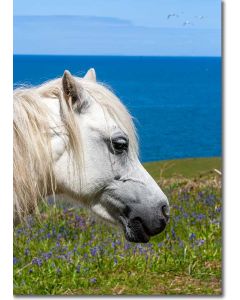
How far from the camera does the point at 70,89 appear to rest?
320cm

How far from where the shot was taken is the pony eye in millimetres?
3284

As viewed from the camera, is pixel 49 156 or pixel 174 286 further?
pixel 174 286

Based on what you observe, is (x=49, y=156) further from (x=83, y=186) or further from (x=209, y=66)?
(x=209, y=66)

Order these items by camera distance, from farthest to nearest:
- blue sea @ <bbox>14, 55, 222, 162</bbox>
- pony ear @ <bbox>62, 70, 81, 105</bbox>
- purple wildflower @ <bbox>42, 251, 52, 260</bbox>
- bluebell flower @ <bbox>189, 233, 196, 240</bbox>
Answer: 1. bluebell flower @ <bbox>189, 233, 196, 240</bbox>
2. purple wildflower @ <bbox>42, 251, 52, 260</bbox>
3. blue sea @ <bbox>14, 55, 222, 162</bbox>
4. pony ear @ <bbox>62, 70, 81, 105</bbox>

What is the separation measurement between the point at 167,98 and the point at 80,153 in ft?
4.24

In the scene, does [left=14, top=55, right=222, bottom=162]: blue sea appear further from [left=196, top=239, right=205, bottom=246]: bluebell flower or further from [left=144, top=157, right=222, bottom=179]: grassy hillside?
[left=144, top=157, right=222, bottom=179]: grassy hillside

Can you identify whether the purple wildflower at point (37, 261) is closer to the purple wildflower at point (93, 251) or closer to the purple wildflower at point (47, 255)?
the purple wildflower at point (47, 255)

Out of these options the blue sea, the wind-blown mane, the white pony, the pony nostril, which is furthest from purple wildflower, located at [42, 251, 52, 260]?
the pony nostril

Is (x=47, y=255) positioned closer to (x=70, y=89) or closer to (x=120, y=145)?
(x=120, y=145)

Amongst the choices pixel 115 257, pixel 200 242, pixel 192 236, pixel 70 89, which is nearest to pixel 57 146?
pixel 70 89

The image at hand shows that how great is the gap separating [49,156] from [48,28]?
3.39 ft

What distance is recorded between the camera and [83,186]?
3350 mm

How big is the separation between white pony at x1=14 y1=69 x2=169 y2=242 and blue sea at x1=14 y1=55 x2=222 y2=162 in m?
0.88
